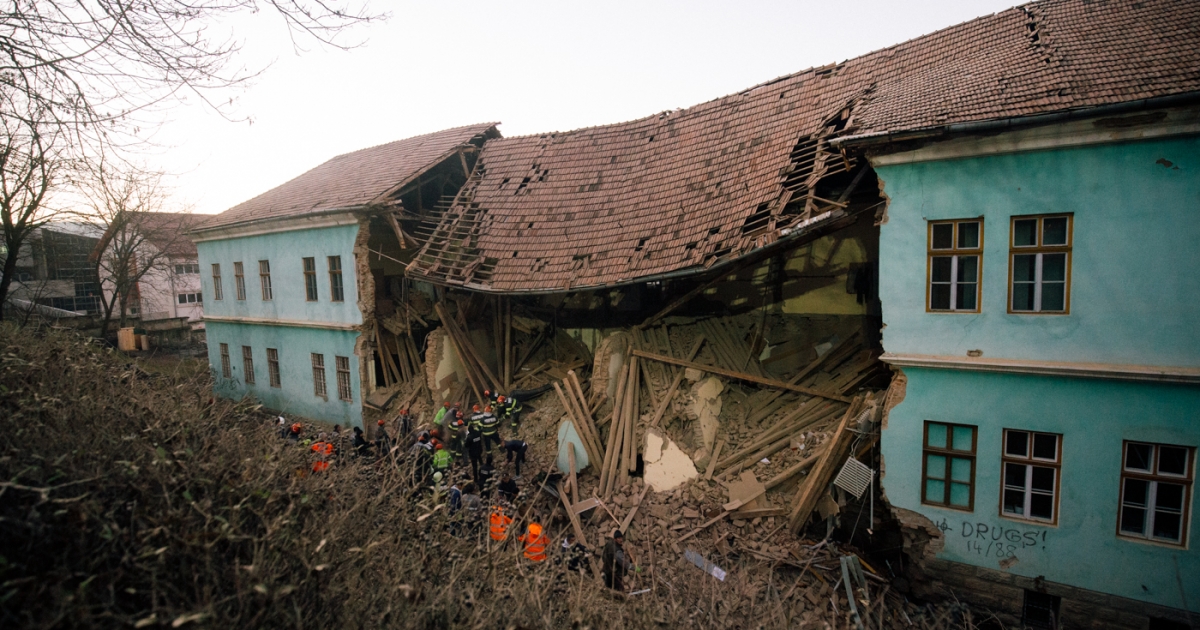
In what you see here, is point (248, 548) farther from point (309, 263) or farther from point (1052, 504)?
point (309, 263)

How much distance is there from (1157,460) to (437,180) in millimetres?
17182

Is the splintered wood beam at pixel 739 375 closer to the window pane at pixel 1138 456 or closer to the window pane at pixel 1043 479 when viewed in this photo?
the window pane at pixel 1043 479

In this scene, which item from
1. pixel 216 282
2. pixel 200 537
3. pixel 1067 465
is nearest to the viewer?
pixel 200 537

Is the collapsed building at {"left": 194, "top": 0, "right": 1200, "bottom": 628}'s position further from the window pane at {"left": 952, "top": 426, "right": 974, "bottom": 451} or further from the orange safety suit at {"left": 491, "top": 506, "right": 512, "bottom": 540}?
the orange safety suit at {"left": 491, "top": 506, "right": 512, "bottom": 540}

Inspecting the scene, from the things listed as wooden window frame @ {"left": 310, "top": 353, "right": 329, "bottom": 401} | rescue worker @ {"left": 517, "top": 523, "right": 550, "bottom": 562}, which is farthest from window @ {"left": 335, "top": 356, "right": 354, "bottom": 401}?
rescue worker @ {"left": 517, "top": 523, "right": 550, "bottom": 562}

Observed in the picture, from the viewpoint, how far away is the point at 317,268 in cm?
1780

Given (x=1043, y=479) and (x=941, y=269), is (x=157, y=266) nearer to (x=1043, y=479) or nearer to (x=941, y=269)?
(x=941, y=269)

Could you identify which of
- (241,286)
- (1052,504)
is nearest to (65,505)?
(1052,504)

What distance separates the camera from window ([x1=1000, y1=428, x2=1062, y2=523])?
305 inches

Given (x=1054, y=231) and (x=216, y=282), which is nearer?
(x=1054, y=231)

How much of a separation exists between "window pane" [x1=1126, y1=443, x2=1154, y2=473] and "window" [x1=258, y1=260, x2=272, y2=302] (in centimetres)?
2185

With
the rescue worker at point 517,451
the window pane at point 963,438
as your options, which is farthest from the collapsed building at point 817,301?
the rescue worker at point 517,451

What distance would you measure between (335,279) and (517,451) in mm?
8920

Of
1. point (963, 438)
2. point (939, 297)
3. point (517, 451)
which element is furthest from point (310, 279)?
point (963, 438)
